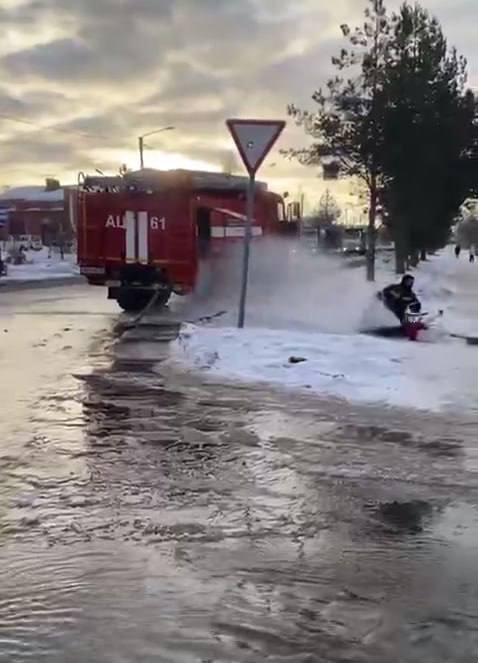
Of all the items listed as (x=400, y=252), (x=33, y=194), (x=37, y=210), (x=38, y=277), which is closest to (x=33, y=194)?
(x=33, y=194)

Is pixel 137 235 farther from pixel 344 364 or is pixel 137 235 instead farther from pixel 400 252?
pixel 400 252

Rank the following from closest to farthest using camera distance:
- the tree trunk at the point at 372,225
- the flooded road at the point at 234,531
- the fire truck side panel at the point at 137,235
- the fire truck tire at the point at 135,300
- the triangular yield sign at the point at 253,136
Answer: the flooded road at the point at 234,531, the triangular yield sign at the point at 253,136, the fire truck side panel at the point at 137,235, the fire truck tire at the point at 135,300, the tree trunk at the point at 372,225

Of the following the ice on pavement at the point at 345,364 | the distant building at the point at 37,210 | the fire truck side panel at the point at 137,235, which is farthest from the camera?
the distant building at the point at 37,210

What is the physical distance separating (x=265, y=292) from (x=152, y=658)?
726 inches

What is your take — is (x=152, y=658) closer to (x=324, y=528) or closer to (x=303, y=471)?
(x=324, y=528)

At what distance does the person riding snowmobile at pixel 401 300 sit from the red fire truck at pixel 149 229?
548 cm

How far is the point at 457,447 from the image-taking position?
8.28m

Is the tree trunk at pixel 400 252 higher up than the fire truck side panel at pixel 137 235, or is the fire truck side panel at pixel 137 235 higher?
the fire truck side panel at pixel 137 235

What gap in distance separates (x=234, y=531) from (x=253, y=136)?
29.7 feet

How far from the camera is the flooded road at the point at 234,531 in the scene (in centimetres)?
450

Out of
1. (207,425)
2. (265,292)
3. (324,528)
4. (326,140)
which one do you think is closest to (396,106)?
(326,140)

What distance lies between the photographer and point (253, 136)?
1419 centimetres

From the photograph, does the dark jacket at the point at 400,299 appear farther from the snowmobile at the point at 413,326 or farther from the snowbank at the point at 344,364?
the snowbank at the point at 344,364

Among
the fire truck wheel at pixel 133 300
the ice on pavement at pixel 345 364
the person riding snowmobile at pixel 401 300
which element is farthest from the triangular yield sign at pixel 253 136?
the fire truck wheel at pixel 133 300
